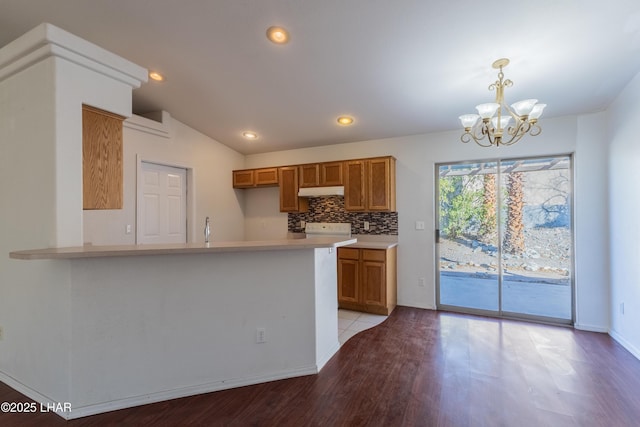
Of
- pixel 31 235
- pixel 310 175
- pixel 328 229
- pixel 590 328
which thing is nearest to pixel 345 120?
pixel 310 175

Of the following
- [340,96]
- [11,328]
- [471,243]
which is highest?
[340,96]

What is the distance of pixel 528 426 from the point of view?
1.75m

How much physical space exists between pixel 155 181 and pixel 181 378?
2.82 meters

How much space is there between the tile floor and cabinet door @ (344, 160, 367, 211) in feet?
4.70

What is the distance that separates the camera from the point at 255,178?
495cm

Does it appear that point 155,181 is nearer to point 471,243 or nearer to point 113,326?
point 113,326

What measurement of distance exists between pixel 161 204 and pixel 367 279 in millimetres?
3043

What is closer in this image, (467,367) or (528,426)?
(528,426)

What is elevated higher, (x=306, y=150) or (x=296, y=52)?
(x=296, y=52)

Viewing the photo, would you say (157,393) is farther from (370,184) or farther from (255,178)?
(255,178)

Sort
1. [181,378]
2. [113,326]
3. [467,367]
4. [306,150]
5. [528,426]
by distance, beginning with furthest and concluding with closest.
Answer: [306,150]
[467,367]
[181,378]
[113,326]
[528,426]

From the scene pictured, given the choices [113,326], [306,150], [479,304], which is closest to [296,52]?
[306,150]

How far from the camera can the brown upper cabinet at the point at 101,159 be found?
7.05ft

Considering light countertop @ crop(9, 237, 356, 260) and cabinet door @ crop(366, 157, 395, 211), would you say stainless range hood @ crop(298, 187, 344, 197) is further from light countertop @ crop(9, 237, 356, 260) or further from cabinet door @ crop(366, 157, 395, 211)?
light countertop @ crop(9, 237, 356, 260)
